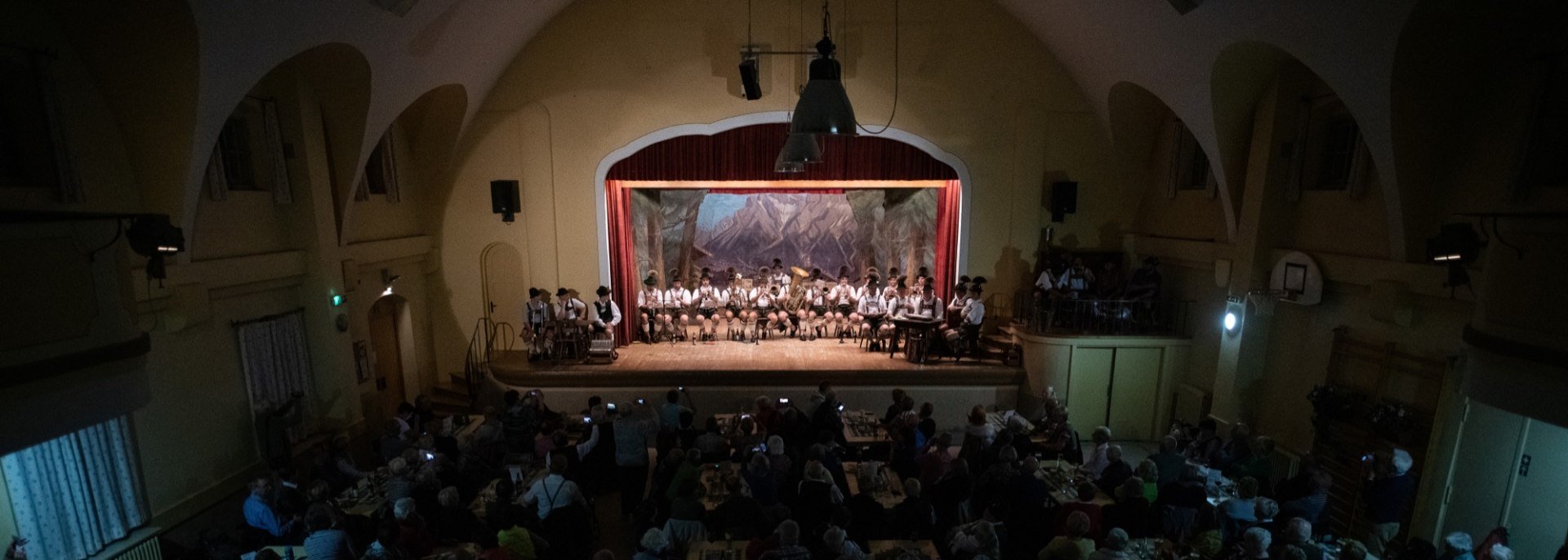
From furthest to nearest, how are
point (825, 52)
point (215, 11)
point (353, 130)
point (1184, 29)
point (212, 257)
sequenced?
point (353, 130) < point (1184, 29) < point (212, 257) < point (215, 11) < point (825, 52)

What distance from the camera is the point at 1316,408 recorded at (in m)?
7.70

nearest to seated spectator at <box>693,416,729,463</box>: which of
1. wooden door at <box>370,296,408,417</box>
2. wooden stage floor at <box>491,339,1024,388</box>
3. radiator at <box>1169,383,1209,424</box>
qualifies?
wooden stage floor at <box>491,339,1024,388</box>

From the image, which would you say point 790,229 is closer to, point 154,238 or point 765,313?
point 765,313

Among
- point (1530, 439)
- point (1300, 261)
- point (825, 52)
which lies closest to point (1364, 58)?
point (1300, 261)

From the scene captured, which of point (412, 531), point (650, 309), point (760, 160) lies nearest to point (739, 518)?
point (412, 531)

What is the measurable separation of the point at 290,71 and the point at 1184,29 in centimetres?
1110

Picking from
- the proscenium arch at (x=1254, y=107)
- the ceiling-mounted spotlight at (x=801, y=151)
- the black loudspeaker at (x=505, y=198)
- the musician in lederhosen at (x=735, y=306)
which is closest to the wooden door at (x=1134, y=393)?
the proscenium arch at (x=1254, y=107)

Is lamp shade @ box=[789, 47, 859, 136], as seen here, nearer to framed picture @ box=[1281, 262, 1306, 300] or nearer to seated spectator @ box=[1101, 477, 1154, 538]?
seated spectator @ box=[1101, 477, 1154, 538]

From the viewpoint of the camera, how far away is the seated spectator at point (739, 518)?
6062 millimetres

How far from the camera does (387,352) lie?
11.1m

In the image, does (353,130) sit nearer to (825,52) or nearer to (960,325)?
(825,52)

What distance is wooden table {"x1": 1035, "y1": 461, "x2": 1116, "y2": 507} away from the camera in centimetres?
680

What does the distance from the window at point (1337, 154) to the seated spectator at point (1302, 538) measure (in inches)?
183

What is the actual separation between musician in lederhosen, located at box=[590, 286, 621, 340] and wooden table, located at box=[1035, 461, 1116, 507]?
7.27m
